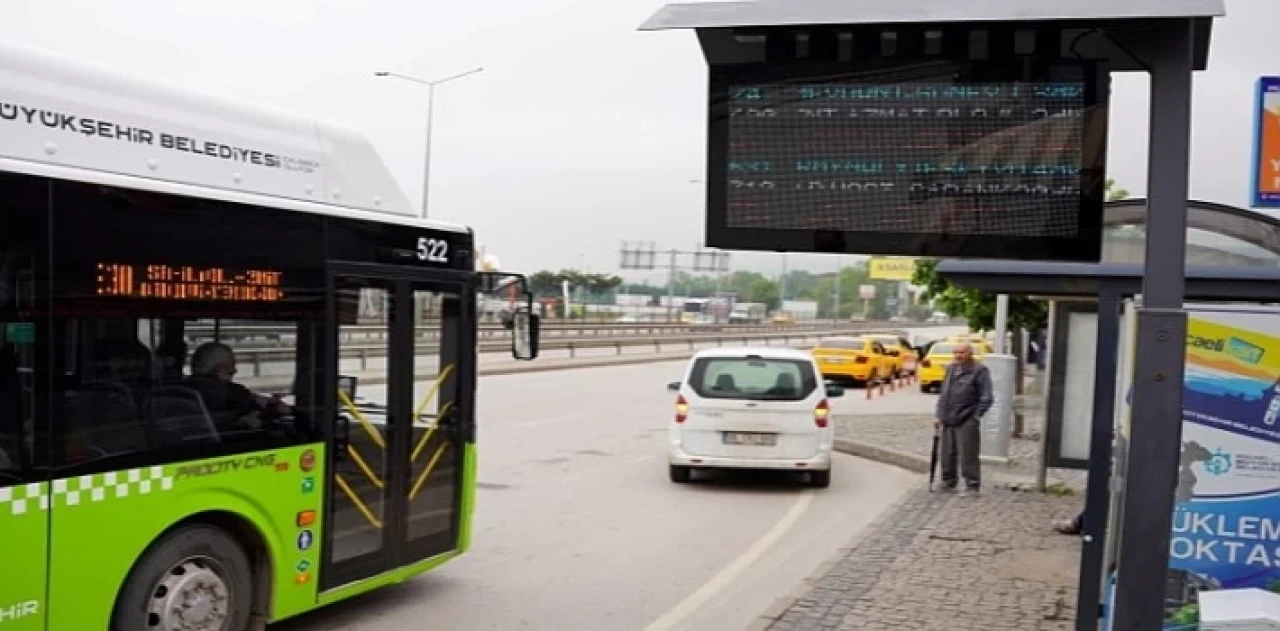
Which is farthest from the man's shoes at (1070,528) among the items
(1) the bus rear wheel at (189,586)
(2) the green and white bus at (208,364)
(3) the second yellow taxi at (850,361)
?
(3) the second yellow taxi at (850,361)

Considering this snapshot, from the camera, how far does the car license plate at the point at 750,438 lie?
12.9 metres

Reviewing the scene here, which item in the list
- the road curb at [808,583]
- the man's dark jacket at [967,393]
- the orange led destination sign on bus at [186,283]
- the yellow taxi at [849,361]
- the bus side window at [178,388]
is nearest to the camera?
the bus side window at [178,388]

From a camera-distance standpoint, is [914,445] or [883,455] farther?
[914,445]

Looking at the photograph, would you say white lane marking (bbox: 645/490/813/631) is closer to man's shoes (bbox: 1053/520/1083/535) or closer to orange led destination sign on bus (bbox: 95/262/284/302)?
man's shoes (bbox: 1053/520/1083/535)

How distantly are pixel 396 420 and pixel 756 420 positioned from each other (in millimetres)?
6395

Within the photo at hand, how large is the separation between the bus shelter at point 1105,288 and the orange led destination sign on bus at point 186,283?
13.1ft

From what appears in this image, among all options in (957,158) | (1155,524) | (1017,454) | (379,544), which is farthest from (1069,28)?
(1017,454)

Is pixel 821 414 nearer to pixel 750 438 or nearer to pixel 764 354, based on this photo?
pixel 750 438

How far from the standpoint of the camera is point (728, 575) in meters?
8.74

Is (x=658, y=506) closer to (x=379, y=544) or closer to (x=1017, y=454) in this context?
(x=379, y=544)

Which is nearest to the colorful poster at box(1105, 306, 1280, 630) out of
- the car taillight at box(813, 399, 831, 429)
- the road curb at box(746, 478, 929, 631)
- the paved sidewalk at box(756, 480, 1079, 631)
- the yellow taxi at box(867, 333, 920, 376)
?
the paved sidewalk at box(756, 480, 1079, 631)

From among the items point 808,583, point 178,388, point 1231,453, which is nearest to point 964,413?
point 808,583

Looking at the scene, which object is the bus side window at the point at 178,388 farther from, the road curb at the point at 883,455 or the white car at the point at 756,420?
the road curb at the point at 883,455

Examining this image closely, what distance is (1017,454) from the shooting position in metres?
16.4
